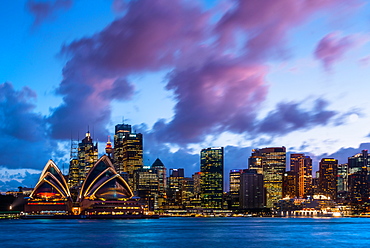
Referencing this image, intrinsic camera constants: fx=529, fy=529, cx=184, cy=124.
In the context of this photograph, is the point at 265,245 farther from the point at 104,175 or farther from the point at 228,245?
the point at 104,175

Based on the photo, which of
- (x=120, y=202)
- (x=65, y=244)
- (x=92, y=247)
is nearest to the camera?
(x=92, y=247)

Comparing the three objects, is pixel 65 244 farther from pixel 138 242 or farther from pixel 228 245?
pixel 228 245

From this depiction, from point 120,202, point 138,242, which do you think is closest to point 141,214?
point 120,202

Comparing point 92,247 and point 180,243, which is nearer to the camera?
point 92,247

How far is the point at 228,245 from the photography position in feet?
252

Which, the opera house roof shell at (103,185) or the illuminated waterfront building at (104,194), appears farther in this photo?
the opera house roof shell at (103,185)

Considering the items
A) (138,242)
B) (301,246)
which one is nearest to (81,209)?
(138,242)

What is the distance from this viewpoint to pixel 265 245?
78.4m

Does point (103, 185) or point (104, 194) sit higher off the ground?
point (103, 185)

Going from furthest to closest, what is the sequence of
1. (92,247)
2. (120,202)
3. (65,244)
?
1. (120,202)
2. (65,244)
3. (92,247)

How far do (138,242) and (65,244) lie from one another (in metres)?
11.0

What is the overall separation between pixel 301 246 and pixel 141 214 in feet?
408

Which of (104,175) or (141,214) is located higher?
(104,175)

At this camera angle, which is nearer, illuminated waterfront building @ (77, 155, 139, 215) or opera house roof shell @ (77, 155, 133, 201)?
illuminated waterfront building @ (77, 155, 139, 215)
